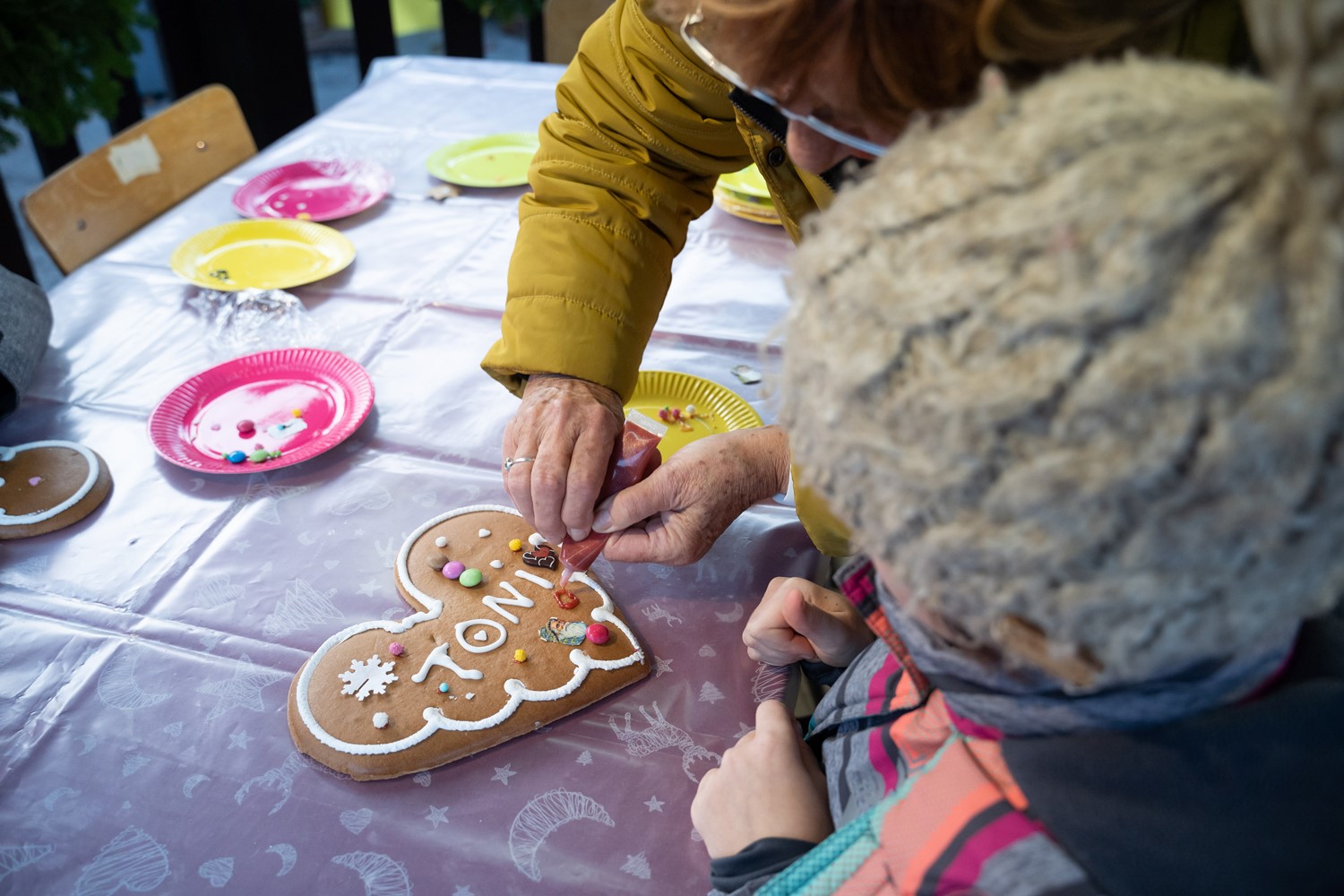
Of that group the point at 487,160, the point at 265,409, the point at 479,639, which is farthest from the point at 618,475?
the point at 487,160

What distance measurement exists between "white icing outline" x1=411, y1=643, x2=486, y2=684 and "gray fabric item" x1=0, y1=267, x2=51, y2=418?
897 millimetres

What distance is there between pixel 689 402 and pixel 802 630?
0.61 m

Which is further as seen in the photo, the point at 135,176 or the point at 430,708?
the point at 135,176

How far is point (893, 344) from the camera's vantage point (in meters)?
0.49

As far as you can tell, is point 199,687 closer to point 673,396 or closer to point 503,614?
point 503,614

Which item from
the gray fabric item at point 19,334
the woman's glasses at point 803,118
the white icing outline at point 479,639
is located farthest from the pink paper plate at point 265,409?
the woman's glasses at point 803,118

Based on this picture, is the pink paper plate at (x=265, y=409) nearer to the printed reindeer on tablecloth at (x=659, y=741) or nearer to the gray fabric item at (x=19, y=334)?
the gray fabric item at (x=19, y=334)

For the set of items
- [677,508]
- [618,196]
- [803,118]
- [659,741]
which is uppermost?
[803,118]

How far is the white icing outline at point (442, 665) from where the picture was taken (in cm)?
108

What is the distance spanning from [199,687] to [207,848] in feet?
0.72

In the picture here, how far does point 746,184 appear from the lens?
84.1 inches

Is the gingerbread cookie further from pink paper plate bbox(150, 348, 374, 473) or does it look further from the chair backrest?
the chair backrest

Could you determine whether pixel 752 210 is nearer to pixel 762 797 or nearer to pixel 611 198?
pixel 611 198

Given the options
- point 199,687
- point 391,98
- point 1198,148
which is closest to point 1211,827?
point 1198,148
